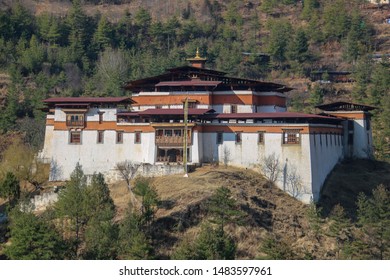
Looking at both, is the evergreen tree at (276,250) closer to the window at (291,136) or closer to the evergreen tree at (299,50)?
the window at (291,136)

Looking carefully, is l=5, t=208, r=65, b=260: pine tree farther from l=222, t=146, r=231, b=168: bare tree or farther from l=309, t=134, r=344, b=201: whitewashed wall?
l=309, t=134, r=344, b=201: whitewashed wall

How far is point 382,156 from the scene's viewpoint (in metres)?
99.4

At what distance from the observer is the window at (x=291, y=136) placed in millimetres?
80250

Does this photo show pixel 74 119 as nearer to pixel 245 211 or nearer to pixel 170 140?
pixel 170 140

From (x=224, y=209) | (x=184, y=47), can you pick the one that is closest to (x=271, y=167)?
(x=224, y=209)

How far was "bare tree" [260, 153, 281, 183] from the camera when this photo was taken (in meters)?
80.1

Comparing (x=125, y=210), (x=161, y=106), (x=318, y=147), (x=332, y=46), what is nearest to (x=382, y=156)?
(x=318, y=147)

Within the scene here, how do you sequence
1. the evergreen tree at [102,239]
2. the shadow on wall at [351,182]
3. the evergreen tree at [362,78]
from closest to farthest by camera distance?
the evergreen tree at [102,239] < the shadow on wall at [351,182] < the evergreen tree at [362,78]

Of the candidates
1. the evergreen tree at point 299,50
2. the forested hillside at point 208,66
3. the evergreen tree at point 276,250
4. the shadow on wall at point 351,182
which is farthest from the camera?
the evergreen tree at point 299,50

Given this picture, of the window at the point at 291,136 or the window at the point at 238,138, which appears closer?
the window at the point at 291,136

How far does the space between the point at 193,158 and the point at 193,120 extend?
11.5ft

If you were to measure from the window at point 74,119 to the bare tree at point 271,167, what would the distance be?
16.6 m

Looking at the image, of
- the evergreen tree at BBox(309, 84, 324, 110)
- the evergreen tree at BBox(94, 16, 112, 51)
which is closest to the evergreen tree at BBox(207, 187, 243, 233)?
the evergreen tree at BBox(309, 84, 324, 110)

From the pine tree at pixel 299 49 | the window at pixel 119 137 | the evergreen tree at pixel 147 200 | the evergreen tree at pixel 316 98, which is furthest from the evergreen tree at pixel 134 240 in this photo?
the pine tree at pixel 299 49
